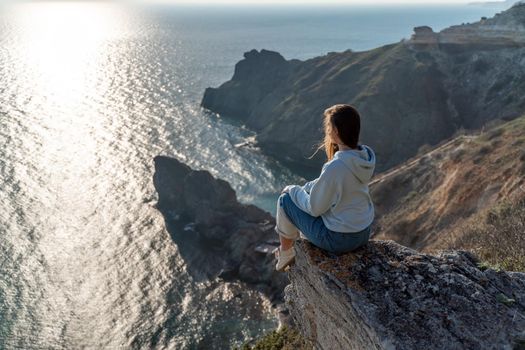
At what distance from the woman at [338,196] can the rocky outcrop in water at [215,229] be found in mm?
39345

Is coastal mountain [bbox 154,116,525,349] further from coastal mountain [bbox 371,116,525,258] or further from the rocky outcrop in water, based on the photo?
the rocky outcrop in water

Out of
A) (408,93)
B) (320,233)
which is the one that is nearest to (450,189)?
(320,233)

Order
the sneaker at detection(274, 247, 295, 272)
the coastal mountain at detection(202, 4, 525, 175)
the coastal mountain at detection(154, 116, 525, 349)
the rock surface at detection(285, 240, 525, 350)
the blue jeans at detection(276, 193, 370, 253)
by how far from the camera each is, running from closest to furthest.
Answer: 1. the rock surface at detection(285, 240, 525, 350)
2. the coastal mountain at detection(154, 116, 525, 349)
3. the blue jeans at detection(276, 193, 370, 253)
4. the sneaker at detection(274, 247, 295, 272)
5. the coastal mountain at detection(202, 4, 525, 175)

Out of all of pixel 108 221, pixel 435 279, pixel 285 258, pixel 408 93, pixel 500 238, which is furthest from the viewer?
pixel 408 93

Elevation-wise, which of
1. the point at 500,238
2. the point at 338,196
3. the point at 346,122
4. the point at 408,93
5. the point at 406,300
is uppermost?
the point at 346,122

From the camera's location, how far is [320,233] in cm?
934

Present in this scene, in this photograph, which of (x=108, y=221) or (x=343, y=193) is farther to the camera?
(x=108, y=221)

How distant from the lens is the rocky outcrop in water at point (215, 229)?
51969mm

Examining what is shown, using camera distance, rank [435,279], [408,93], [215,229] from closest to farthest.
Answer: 1. [435,279]
2. [215,229]
3. [408,93]

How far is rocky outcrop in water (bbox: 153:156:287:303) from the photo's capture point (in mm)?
51969

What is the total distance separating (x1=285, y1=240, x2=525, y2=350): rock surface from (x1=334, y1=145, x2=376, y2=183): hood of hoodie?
188 cm

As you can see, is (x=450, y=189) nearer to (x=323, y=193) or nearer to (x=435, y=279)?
(x=435, y=279)

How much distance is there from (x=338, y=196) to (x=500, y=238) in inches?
377

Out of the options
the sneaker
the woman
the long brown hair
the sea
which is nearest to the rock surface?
the sneaker
